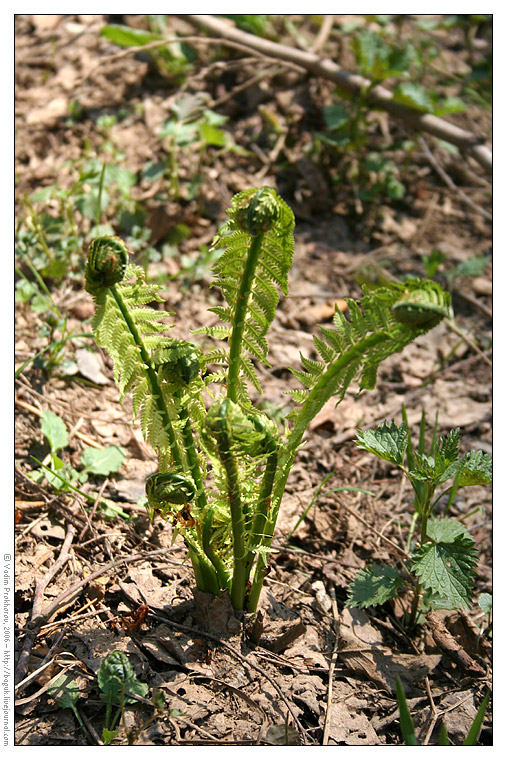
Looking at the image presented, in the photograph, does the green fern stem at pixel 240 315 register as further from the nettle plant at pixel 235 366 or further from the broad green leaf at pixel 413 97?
the broad green leaf at pixel 413 97

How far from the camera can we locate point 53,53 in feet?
14.2

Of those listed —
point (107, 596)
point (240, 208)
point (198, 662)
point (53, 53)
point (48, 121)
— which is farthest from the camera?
point (53, 53)

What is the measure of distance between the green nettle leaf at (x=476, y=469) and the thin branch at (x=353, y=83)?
2405 mm

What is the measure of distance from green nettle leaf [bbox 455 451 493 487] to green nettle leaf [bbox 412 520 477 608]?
152mm

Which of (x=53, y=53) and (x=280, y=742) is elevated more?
(x=53, y=53)

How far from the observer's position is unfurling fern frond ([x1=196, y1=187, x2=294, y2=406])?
1524mm

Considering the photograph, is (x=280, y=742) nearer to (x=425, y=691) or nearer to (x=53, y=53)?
(x=425, y=691)

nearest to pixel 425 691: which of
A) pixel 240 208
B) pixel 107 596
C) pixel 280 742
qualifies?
pixel 280 742

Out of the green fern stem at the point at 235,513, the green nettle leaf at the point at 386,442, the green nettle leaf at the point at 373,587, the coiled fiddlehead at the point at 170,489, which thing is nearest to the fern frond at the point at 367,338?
the green fern stem at the point at 235,513

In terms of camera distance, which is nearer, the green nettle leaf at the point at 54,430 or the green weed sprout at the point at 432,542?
the green weed sprout at the point at 432,542

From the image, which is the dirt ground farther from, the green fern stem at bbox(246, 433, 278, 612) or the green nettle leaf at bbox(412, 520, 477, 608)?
the green nettle leaf at bbox(412, 520, 477, 608)

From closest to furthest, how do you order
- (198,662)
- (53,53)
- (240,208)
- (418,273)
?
(240,208)
(198,662)
(418,273)
(53,53)

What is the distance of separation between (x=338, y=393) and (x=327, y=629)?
964mm

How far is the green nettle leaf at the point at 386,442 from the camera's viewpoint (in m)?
1.98
